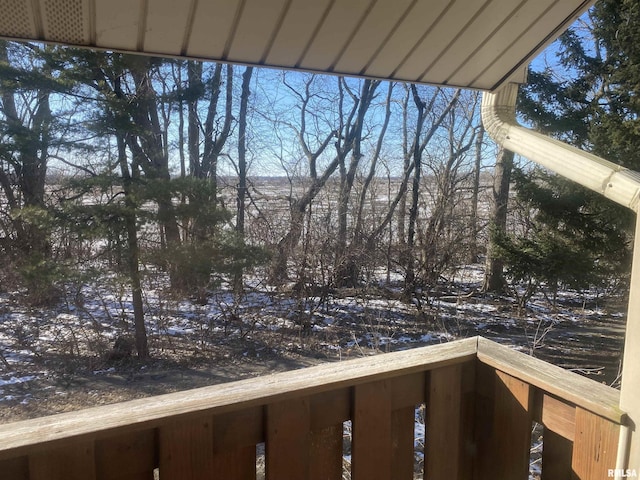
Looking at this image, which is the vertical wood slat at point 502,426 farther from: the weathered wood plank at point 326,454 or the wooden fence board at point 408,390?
the weathered wood plank at point 326,454

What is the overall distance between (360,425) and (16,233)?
6813 mm

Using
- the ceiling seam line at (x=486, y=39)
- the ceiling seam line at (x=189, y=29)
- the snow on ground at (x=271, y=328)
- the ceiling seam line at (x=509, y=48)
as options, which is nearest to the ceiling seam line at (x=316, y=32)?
the ceiling seam line at (x=189, y=29)

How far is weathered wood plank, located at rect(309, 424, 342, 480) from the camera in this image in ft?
3.32

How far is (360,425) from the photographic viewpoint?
104cm

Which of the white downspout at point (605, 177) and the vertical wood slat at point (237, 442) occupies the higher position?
the white downspout at point (605, 177)

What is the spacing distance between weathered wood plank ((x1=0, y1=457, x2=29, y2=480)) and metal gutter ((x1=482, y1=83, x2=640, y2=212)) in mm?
1249

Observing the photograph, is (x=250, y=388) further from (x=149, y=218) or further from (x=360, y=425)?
(x=149, y=218)

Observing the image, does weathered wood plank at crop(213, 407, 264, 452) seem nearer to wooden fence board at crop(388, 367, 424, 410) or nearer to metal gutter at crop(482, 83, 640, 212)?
wooden fence board at crop(388, 367, 424, 410)

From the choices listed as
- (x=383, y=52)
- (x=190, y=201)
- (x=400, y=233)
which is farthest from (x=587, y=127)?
(x=383, y=52)

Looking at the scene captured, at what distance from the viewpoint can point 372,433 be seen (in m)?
1.05

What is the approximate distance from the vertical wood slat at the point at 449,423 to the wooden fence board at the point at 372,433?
0.43ft

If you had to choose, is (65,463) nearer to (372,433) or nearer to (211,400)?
(211,400)

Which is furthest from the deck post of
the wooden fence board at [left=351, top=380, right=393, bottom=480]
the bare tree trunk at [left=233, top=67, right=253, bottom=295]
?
the bare tree trunk at [left=233, top=67, right=253, bottom=295]

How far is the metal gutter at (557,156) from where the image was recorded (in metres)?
0.98
